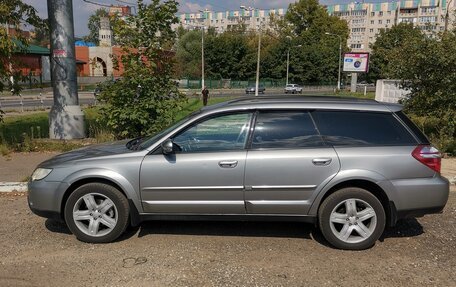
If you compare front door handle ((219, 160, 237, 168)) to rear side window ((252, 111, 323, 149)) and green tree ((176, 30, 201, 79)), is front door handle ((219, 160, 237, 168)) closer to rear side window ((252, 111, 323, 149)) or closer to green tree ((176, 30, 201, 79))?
rear side window ((252, 111, 323, 149))

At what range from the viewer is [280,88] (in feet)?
243

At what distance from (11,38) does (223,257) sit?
6.89 m

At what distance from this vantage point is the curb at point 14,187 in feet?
21.9

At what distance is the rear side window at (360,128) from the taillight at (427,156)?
0.11m

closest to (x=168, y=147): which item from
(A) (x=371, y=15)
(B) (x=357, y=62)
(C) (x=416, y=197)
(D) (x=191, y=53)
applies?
(C) (x=416, y=197)

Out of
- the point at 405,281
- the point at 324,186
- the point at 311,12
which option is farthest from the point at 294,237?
the point at 311,12

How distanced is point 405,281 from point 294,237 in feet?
4.36

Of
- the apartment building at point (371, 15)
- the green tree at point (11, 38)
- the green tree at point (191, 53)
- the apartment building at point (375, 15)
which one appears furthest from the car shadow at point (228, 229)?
the apartment building at point (375, 15)

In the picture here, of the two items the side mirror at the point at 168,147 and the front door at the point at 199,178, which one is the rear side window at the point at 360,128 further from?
the side mirror at the point at 168,147

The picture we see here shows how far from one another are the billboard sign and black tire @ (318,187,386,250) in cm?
5657

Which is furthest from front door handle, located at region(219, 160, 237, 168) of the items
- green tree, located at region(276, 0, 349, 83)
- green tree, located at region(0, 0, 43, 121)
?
green tree, located at region(276, 0, 349, 83)

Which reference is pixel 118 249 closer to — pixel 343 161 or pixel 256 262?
pixel 256 262

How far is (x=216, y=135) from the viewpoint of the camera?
4508mm

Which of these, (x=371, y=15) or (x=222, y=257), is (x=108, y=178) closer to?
(x=222, y=257)
